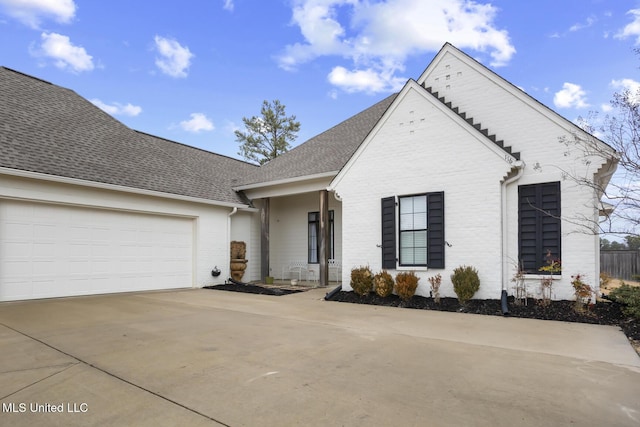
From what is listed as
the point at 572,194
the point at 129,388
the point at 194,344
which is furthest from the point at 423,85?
the point at 129,388

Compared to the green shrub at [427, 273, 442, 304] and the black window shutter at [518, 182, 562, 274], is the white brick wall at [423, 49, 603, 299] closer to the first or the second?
the black window shutter at [518, 182, 562, 274]

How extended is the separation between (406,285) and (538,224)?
3.01 m

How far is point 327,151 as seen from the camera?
1285cm

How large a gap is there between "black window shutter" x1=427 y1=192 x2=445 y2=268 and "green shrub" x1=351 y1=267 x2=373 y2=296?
154cm

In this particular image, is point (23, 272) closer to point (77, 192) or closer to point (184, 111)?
point (77, 192)

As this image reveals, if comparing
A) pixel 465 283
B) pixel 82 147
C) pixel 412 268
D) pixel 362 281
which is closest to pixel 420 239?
pixel 412 268

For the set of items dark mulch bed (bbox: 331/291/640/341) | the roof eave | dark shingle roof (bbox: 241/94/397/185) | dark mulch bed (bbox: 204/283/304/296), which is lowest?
dark mulch bed (bbox: 204/283/304/296)

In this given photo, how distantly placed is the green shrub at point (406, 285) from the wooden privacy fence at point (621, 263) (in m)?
12.6

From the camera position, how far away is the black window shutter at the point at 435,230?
8.32 meters

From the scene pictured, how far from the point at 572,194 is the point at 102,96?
2099cm

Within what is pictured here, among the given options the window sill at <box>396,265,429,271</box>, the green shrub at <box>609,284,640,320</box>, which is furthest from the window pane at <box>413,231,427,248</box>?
the green shrub at <box>609,284,640,320</box>

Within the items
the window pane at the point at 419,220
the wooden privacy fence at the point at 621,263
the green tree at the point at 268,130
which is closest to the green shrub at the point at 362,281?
the window pane at the point at 419,220

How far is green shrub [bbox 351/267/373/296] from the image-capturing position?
914 cm

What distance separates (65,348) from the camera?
14.9 feet
